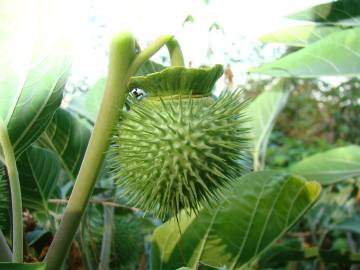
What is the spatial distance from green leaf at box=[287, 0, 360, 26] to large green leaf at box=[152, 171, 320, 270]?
288mm

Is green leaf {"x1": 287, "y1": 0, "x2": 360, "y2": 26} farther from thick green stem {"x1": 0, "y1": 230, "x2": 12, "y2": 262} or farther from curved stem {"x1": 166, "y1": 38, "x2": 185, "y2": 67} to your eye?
thick green stem {"x1": 0, "y1": 230, "x2": 12, "y2": 262}

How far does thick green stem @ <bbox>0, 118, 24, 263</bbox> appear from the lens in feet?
2.06

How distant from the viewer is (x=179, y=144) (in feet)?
2.47

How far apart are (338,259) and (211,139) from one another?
24.3 inches

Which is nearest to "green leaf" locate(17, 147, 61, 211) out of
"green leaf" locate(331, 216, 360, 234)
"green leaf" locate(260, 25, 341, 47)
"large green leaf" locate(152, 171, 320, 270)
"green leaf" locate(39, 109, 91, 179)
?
"green leaf" locate(39, 109, 91, 179)

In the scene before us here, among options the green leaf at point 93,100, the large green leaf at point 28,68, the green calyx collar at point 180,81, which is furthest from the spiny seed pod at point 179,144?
the green leaf at point 93,100

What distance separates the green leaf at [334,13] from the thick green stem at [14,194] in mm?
481

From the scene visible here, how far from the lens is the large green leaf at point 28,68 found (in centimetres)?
61

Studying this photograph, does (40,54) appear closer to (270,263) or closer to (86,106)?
(86,106)

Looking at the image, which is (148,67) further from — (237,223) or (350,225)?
(350,225)

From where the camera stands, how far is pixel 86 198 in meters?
0.65

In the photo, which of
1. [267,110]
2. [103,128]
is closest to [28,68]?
[103,128]

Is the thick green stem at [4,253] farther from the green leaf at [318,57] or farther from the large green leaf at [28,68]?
the green leaf at [318,57]

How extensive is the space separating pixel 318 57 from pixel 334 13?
9cm
